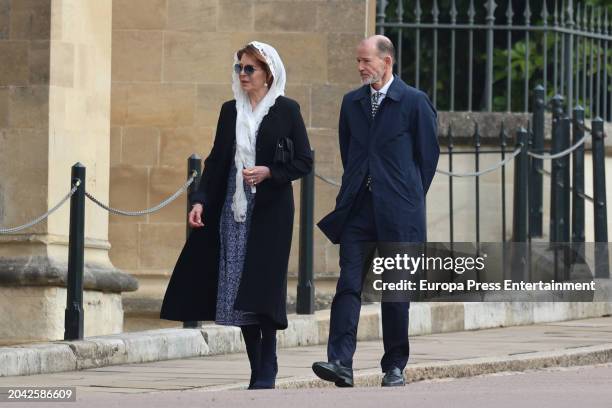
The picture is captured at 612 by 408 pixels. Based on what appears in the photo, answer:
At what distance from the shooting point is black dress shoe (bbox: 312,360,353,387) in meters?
8.84

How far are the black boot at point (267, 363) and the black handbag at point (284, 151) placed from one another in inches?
28.9

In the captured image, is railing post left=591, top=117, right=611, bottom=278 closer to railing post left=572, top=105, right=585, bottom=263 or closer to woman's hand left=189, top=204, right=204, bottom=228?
railing post left=572, top=105, right=585, bottom=263

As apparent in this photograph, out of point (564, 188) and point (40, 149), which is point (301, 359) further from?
point (564, 188)

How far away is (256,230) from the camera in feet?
29.3

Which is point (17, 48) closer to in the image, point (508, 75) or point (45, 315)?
point (45, 315)

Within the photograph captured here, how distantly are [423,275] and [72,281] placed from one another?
2494 millimetres

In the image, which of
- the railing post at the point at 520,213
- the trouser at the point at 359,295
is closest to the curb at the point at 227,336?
the railing post at the point at 520,213

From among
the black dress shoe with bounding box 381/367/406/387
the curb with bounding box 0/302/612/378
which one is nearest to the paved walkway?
the curb with bounding box 0/302/612/378

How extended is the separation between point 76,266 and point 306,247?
2.24 meters

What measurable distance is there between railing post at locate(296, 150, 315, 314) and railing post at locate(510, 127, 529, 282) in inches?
92.4

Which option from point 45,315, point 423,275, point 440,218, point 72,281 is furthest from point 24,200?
point 440,218

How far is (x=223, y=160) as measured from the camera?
9.02m

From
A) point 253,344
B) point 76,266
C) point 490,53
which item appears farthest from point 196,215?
point 490,53

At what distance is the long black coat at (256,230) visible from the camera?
8.93 meters
